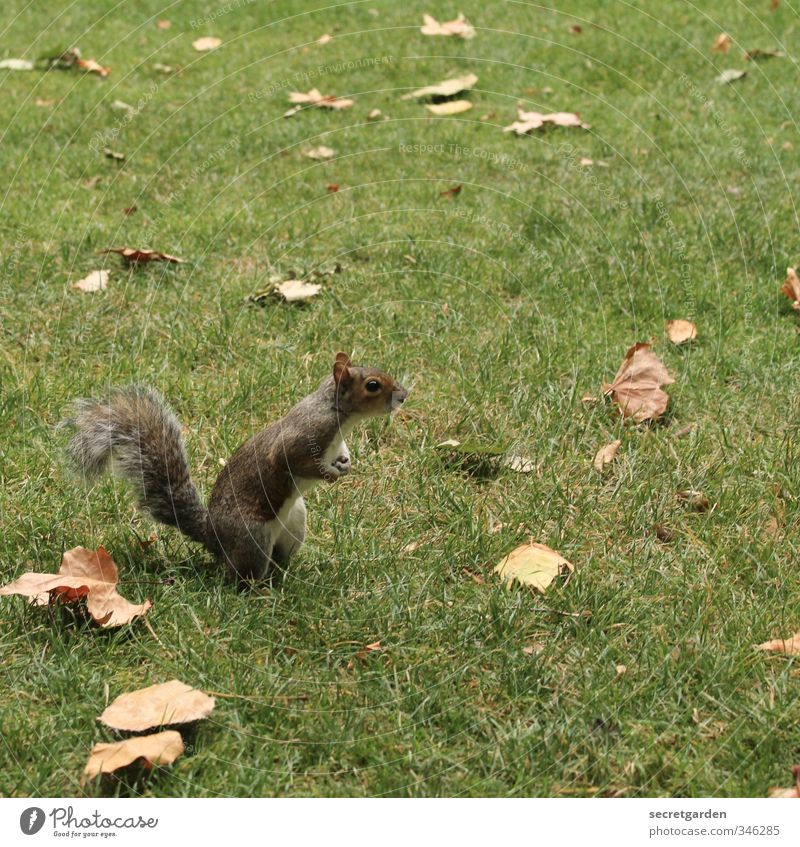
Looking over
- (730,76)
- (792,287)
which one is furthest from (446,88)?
(792,287)

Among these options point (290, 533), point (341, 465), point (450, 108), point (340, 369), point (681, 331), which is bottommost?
point (681, 331)

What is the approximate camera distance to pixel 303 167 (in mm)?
5352

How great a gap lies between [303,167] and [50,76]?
2.14 m

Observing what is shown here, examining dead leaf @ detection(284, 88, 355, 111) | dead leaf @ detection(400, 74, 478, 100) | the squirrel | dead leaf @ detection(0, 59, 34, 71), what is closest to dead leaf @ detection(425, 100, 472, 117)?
dead leaf @ detection(400, 74, 478, 100)

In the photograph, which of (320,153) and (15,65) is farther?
(15,65)

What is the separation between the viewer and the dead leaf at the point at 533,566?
2.75m

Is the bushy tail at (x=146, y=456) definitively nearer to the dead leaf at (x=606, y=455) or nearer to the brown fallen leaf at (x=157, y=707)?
the brown fallen leaf at (x=157, y=707)

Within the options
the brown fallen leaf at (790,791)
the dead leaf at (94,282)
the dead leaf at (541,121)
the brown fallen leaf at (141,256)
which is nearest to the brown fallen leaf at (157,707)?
the brown fallen leaf at (790,791)

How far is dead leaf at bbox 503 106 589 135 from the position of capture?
5.46 metres

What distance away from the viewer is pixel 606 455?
10.8 feet

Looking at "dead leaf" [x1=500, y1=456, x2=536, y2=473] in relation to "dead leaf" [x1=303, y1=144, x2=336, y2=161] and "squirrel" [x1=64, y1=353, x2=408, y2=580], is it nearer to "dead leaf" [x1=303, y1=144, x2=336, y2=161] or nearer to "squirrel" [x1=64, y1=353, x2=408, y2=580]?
"squirrel" [x1=64, y1=353, x2=408, y2=580]

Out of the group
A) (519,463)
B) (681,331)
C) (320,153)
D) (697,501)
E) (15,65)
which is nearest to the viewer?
(697,501)
